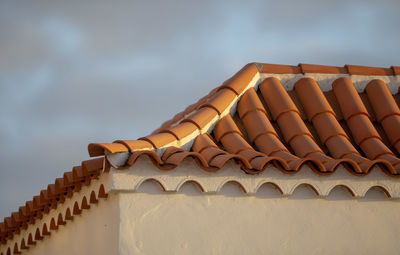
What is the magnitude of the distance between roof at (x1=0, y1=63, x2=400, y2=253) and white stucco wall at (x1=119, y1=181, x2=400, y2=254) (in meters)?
0.31

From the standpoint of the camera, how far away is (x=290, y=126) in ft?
22.0

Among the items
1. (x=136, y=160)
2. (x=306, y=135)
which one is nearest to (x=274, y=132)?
(x=306, y=135)

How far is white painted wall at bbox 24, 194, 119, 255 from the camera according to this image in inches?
220

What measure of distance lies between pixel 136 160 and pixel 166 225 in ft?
2.17

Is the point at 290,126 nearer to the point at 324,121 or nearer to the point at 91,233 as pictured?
the point at 324,121

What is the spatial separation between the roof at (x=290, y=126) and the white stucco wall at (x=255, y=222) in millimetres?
314

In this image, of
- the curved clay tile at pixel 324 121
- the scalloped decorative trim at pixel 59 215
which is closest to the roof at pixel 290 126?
the curved clay tile at pixel 324 121

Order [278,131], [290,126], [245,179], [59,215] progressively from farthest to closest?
1. [59,215]
2. [278,131]
3. [290,126]
4. [245,179]

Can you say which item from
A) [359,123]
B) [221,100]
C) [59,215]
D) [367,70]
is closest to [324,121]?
[359,123]

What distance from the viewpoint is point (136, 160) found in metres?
5.45

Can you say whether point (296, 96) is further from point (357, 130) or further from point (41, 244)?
point (41, 244)

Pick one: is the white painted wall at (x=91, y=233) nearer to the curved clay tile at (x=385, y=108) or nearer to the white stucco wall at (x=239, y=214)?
the white stucco wall at (x=239, y=214)

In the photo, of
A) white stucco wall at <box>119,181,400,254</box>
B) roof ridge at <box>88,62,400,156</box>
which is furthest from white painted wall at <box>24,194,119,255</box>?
roof ridge at <box>88,62,400,156</box>

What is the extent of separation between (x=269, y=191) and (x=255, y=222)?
0.34m
